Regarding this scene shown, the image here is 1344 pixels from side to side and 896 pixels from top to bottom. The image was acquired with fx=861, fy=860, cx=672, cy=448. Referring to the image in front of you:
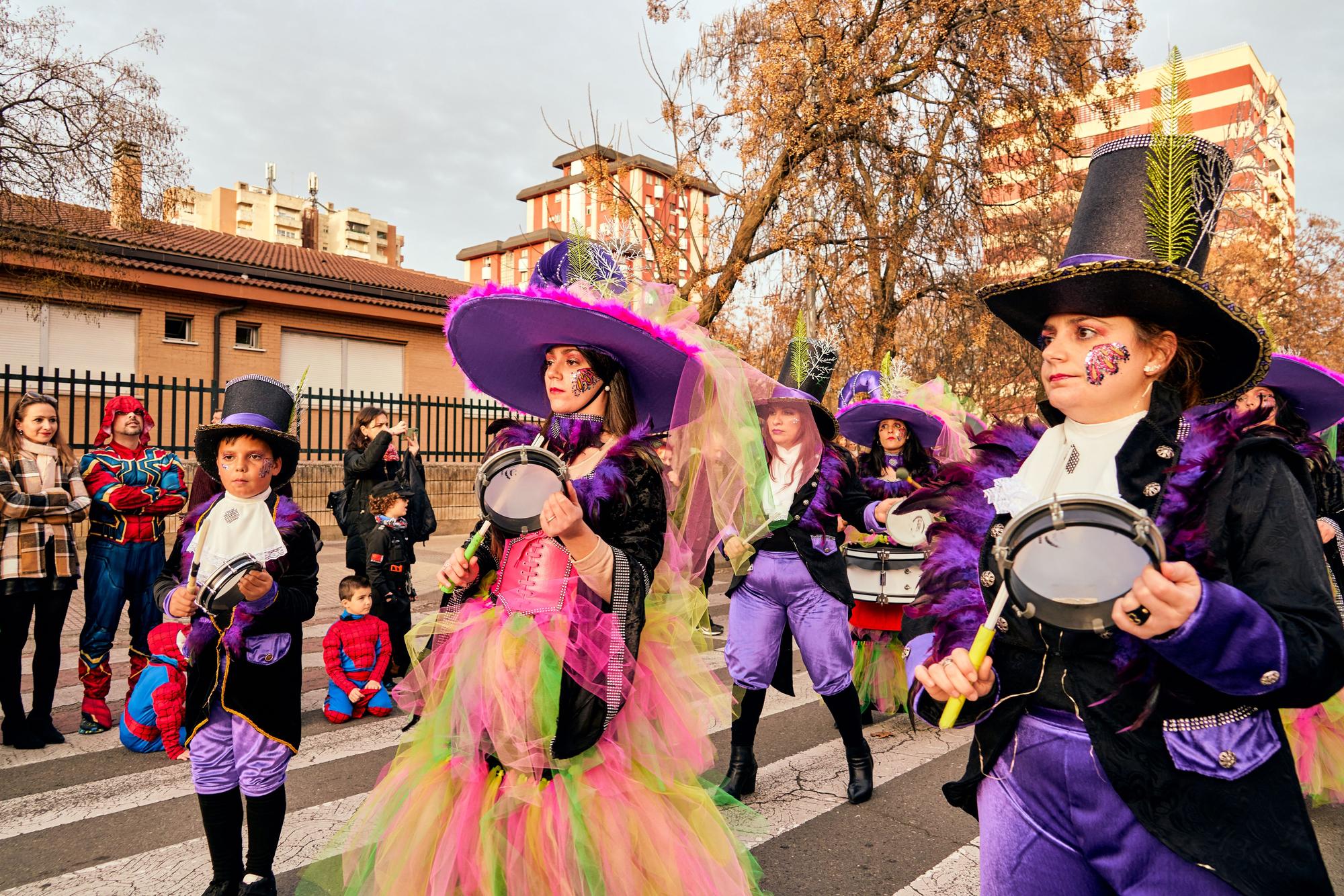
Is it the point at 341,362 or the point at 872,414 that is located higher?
the point at 341,362

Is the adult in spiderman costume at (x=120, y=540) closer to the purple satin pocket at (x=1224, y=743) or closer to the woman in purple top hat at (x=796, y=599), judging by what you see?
the woman in purple top hat at (x=796, y=599)

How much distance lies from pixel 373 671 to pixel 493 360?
12.3ft

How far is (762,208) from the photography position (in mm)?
11812

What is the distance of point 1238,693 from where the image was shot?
1540mm

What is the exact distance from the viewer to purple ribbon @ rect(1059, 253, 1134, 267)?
1.82m

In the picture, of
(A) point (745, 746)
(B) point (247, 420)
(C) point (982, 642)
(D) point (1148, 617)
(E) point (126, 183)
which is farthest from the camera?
(E) point (126, 183)

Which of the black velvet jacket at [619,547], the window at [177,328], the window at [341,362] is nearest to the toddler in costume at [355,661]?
the black velvet jacket at [619,547]

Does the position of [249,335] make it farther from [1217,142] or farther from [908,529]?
[1217,142]

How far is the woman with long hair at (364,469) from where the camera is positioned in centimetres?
677

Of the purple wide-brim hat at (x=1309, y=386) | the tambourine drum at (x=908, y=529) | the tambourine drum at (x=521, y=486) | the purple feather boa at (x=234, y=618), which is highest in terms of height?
the purple wide-brim hat at (x=1309, y=386)

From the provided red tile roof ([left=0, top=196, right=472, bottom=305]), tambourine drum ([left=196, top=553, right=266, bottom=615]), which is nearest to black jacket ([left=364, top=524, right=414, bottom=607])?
tambourine drum ([left=196, top=553, right=266, bottom=615])

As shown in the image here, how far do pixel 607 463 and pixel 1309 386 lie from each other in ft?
12.5

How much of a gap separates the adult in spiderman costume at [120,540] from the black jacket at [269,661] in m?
2.57

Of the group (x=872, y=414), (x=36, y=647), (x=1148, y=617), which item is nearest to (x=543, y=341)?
(x=1148, y=617)
